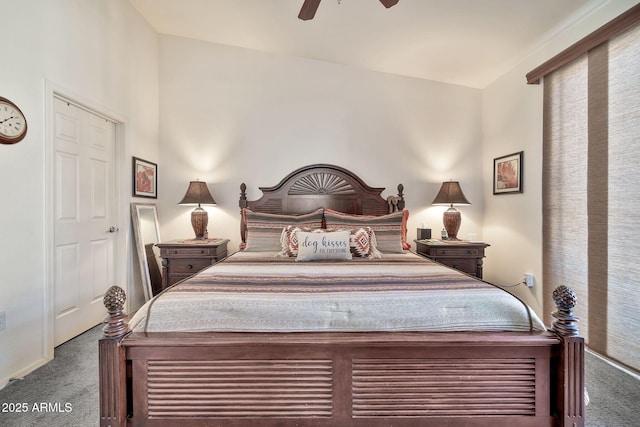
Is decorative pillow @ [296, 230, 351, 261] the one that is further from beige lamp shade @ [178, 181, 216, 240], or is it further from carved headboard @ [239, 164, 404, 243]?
beige lamp shade @ [178, 181, 216, 240]

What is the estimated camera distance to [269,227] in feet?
9.68

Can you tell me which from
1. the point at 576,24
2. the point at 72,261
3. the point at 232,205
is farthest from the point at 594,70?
the point at 72,261

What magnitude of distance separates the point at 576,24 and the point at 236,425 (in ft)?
12.2

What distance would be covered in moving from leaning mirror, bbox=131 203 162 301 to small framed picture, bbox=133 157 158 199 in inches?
5.3

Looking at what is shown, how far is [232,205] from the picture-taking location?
3.66 metres

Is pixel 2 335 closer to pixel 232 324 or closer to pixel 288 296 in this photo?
pixel 232 324

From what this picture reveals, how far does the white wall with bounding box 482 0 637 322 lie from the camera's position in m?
2.82

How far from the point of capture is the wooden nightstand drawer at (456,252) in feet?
10.2

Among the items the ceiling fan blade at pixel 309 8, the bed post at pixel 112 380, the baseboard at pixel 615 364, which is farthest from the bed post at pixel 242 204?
the baseboard at pixel 615 364

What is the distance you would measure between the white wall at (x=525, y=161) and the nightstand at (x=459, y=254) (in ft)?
1.29

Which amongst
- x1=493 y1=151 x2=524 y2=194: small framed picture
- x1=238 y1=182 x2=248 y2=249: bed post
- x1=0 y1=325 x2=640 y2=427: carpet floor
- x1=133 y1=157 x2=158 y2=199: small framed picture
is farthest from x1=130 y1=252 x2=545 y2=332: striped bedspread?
x1=133 y1=157 x2=158 y2=199: small framed picture

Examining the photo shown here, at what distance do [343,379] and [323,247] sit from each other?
118 cm

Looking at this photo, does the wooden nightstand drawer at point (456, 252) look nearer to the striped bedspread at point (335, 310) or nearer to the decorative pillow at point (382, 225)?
the decorative pillow at point (382, 225)

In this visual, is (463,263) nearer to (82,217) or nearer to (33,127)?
(82,217)
